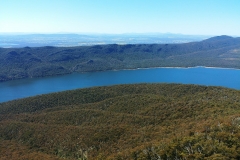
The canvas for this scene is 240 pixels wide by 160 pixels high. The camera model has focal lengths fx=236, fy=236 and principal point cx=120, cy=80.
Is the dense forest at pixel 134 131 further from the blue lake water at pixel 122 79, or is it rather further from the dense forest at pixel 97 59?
the dense forest at pixel 97 59

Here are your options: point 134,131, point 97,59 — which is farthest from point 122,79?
point 134,131

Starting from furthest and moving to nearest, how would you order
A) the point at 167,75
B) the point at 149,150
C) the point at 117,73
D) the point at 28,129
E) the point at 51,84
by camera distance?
the point at 117,73, the point at 167,75, the point at 51,84, the point at 28,129, the point at 149,150

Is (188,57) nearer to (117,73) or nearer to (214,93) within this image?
(117,73)

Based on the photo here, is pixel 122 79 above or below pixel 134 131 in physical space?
below

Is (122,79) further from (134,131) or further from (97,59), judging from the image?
(134,131)

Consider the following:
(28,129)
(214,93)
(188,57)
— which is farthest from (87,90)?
(188,57)
